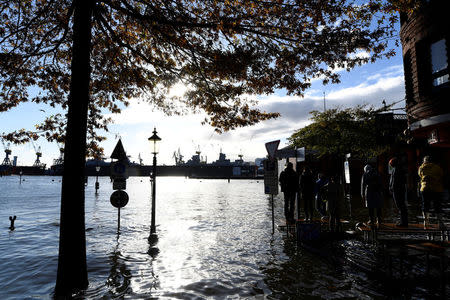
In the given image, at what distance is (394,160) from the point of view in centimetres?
813

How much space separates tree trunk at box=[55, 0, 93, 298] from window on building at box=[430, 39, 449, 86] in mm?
12637

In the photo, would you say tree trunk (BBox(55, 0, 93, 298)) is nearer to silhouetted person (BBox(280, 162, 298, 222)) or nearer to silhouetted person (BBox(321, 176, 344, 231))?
silhouetted person (BBox(280, 162, 298, 222))

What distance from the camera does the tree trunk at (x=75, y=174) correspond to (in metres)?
4.96

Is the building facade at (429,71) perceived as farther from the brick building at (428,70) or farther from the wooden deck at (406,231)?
the wooden deck at (406,231)

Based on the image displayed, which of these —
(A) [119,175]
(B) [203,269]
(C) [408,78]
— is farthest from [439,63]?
(A) [119,175]

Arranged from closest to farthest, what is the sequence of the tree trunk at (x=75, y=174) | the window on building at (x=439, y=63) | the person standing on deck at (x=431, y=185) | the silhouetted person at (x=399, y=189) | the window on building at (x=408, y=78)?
1. the tree trunk at (x=75, y=174)
2. the person standing on deck at (x=431, y=185)
3. the silhouetted person at (x=399, y=189)
4. the window on building at (x=439, y=63)
5. the window on building at (x=408, y=78)

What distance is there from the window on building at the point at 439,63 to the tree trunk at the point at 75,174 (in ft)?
41.5

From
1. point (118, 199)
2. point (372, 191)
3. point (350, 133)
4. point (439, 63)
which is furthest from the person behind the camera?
point (350, 133)

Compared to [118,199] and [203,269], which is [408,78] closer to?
[203,269]

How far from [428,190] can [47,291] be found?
9419mm

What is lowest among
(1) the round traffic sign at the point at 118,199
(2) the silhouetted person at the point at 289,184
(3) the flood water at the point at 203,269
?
(3) the flood water at the point at 203,269

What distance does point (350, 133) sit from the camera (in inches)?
853

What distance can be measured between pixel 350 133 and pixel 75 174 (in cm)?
2119

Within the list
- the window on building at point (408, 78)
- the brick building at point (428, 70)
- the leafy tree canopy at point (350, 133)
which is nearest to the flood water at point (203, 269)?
the brick building at point (428, 70)
